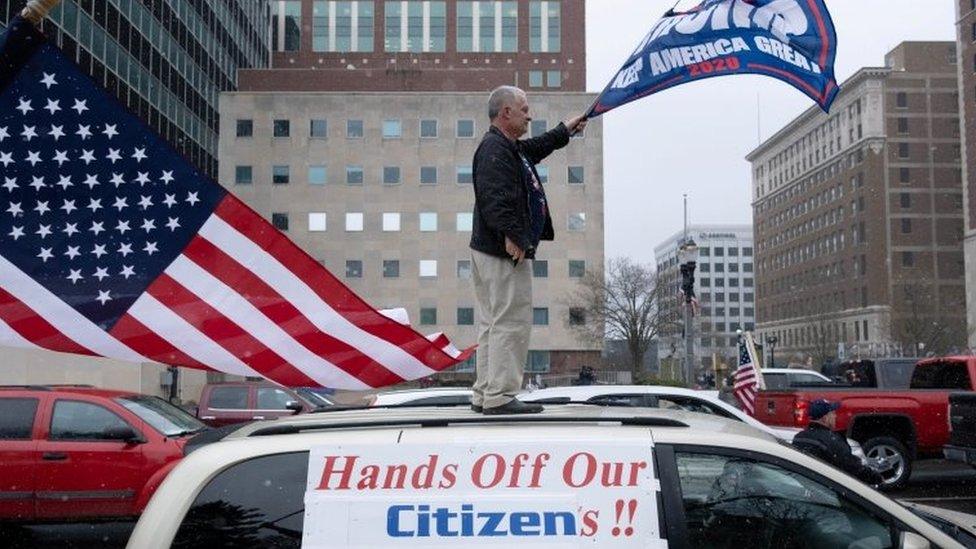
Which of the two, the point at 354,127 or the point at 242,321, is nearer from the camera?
the point at 242,321

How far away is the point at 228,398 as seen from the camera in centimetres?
1698

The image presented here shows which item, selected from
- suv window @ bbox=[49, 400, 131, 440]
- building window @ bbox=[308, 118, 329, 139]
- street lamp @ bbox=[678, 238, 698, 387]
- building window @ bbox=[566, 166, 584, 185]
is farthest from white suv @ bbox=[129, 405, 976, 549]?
building window @ bbox=[308, 118, 329, 139]

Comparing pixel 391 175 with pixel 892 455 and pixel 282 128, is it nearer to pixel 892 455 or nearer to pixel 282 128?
pixel 282 128

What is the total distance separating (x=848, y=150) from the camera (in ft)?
362

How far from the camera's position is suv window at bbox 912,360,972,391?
13359 mm

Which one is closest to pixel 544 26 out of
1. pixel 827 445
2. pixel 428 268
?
pixel 428 268

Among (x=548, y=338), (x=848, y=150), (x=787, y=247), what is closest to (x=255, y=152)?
(x=548, y=338)

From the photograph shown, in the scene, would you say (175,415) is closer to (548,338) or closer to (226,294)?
(226,294)

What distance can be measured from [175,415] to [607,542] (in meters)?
8.82

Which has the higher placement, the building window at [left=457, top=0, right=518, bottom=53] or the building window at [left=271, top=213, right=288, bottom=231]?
the building window at [left=457, top=0, right=518, bottom=53]

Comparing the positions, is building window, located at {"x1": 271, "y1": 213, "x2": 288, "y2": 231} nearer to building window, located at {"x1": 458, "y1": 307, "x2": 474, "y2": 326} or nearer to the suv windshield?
building window, located at {"x1": 458, "y1": 307, "x2": 474, "y2": 326}

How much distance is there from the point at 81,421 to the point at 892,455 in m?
10.5

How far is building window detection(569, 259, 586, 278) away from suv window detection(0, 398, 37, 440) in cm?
4960

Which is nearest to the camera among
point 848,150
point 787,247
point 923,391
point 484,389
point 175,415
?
point 484,389
